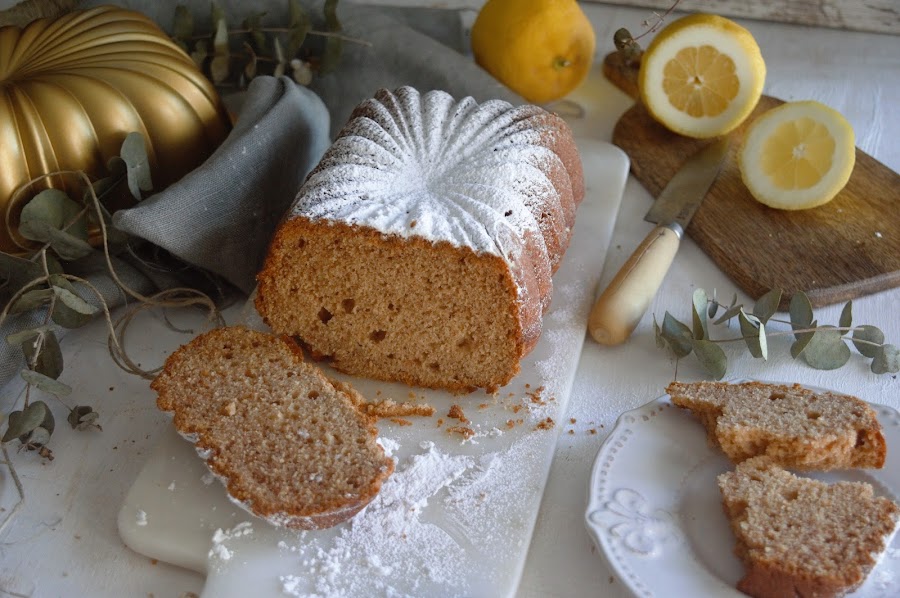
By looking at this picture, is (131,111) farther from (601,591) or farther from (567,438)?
(601,591)

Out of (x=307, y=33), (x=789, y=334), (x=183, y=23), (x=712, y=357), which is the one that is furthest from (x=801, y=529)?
(x=183, y=23)

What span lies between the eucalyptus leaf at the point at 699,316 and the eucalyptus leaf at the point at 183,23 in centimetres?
211

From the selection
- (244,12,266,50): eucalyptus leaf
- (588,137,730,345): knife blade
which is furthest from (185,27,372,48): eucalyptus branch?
(588,137,730,345): knife blade

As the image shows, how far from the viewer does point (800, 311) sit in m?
2.73

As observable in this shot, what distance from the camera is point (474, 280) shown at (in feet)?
8.07

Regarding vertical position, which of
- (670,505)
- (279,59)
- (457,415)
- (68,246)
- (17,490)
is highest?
(279,59)

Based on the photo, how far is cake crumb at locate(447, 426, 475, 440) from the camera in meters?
2.47

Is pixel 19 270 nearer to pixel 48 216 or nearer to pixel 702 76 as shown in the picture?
pixel 48 216

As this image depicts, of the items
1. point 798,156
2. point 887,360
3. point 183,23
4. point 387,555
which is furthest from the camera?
point 183,23

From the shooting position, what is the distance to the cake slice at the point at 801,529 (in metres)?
1.93

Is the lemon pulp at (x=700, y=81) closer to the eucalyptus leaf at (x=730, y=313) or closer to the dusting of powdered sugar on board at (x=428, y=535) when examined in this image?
the eucalyptus leaf at (x=730, y=313)

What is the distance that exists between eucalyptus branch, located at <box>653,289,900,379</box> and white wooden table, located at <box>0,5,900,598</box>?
0.05 m

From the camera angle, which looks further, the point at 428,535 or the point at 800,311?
the point at 800,311

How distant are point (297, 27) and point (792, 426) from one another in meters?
2.29
